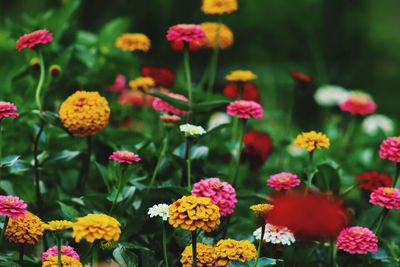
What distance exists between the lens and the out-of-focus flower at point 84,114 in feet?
3.77

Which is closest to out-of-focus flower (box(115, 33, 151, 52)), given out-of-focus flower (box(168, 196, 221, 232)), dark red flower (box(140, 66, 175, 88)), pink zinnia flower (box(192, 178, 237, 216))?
dark red flower (box(140, 66, 175, 88))

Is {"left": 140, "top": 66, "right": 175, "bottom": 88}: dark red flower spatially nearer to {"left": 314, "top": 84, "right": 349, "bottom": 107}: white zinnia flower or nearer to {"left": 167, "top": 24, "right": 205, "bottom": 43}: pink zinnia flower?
{"left": 167, "top": 24, "right": 205, "bottom": 43}: pink zinnia flower

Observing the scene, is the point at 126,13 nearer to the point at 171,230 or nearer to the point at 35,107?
the point at 35,107

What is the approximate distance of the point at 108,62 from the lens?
189cm

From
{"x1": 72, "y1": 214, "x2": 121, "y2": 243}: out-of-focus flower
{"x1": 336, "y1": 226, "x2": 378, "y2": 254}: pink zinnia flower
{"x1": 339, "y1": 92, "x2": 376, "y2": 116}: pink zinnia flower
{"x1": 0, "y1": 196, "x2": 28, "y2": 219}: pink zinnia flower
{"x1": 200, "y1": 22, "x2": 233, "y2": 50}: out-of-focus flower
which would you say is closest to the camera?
{"x1": 72, "y1": 214, "x2": 121, "y2": 243}: out-of-focus flower

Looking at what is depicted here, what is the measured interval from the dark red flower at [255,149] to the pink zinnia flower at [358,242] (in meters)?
0.53

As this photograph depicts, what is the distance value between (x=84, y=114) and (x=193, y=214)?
41 centimetres

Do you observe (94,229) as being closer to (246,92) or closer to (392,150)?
(392,150)

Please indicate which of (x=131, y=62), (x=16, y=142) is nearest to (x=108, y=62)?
(x=131, y=62)

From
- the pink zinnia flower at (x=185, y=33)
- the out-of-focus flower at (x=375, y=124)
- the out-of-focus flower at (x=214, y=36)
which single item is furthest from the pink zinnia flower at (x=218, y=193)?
the out-of-focus flower at (x=375, y=124)

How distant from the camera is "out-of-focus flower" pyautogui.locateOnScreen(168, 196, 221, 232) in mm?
860

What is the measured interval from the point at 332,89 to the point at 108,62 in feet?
3.30

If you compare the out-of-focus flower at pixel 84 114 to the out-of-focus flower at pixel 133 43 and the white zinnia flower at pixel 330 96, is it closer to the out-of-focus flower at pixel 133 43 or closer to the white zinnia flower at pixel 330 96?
the out-of-focus flower at pixel 133 43

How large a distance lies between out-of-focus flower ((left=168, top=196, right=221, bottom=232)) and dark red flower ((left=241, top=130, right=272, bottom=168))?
63 centimetres
